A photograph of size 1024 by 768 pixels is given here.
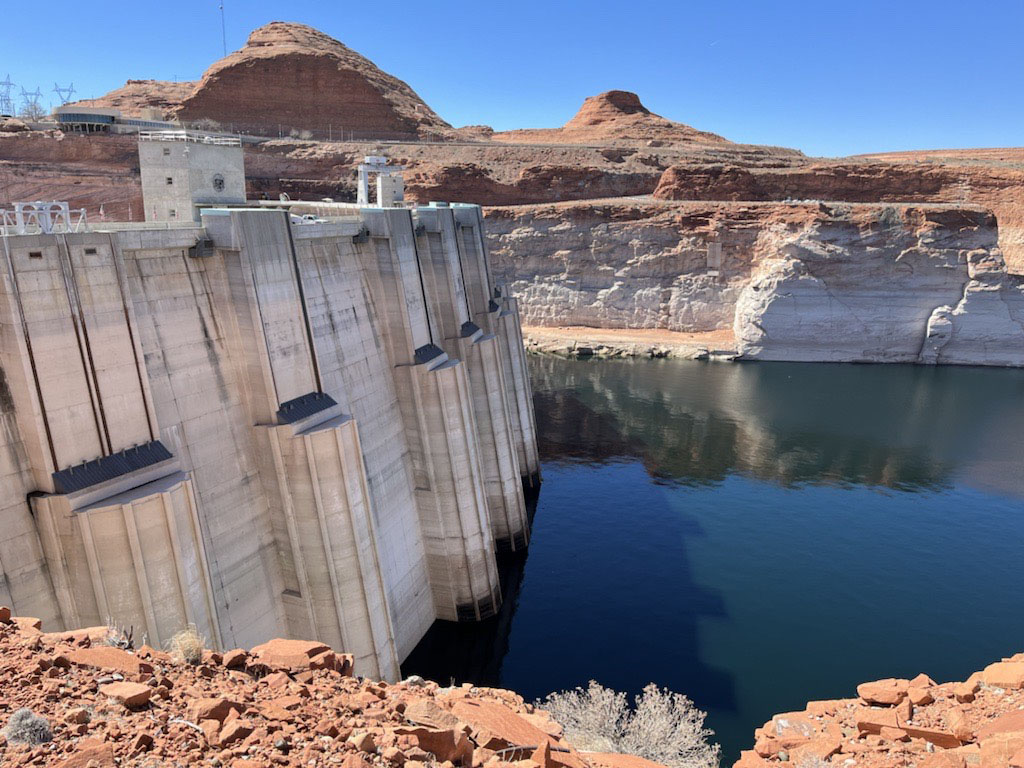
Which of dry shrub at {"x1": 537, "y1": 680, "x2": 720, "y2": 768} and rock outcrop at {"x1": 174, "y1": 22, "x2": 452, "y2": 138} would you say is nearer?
dry shrub at {"x1": 537, "y1": 680, "x2": 720, "y2": 768}

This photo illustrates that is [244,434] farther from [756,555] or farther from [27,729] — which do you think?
[756,555]

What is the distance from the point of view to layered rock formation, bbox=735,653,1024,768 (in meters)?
9.27

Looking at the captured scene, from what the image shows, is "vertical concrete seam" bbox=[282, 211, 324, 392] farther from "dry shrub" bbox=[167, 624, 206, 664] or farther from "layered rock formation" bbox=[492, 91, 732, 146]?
"layered rock formation" bbox=[492, 91, 732, 146]

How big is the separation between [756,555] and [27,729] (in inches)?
1010

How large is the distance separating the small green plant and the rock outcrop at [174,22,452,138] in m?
87.0

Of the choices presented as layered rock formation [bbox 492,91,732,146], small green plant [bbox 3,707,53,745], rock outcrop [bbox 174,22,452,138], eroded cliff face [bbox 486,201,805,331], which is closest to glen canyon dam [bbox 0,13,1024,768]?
small green plant [bbox 3,707,53,745]

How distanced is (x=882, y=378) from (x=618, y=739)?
48.8 meters

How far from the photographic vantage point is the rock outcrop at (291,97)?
275 feet

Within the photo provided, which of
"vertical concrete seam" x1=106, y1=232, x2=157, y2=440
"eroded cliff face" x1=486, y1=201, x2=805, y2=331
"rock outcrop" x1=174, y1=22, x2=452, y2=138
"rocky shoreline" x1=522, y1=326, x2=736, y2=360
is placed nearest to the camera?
"vertical concrete seam" x1=106, y1=232, x2=157, y2=440

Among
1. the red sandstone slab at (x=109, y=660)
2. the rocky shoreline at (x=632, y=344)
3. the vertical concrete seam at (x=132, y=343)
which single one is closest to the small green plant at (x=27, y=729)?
the red sandstone slab at (x=109, y=660)

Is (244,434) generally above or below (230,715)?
above

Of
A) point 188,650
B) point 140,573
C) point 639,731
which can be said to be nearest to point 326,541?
point 140,573

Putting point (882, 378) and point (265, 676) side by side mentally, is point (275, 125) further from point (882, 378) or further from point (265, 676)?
point (265, 676)

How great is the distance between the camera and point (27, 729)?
239 inches
